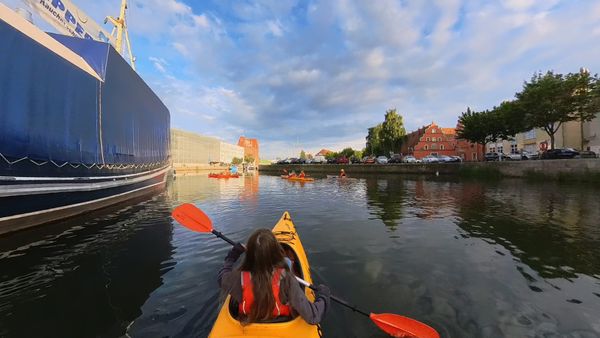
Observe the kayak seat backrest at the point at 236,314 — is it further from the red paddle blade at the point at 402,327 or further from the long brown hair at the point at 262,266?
the red paddle blade at the point at 402,327

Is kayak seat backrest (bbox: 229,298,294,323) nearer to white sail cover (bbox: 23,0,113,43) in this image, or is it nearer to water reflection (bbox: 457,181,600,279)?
water reflection (bbox: 457,181,600,279)

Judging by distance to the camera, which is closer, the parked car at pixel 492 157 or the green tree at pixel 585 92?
the green tree at pixel 585 92

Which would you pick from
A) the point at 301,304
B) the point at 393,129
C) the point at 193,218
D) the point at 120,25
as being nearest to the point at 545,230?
the point at 301,304

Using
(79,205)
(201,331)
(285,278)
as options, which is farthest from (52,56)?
(285,278)

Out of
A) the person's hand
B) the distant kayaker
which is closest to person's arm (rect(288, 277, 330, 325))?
the distant kayaker

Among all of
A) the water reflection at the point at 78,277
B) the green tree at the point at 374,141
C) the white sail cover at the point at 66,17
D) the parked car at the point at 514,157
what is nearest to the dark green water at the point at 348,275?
the water reflection at the point at 78,277

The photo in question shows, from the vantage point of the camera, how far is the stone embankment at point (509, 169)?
30.1 m

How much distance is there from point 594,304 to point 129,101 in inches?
776

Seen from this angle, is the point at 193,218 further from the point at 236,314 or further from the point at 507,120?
the point at 507,120

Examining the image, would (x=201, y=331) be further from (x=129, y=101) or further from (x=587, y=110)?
(x=587, y=110)

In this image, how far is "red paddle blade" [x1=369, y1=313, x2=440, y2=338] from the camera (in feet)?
13.6

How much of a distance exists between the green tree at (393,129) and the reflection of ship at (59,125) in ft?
214

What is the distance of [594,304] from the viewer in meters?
5.52

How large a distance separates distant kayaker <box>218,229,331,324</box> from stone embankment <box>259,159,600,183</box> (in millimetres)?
38440
